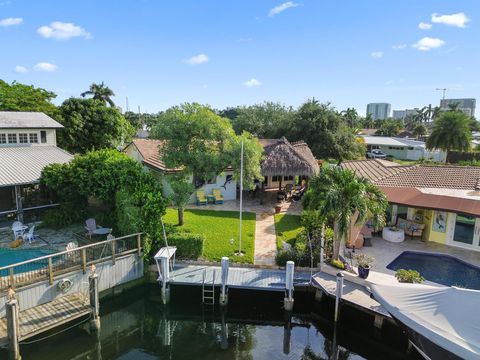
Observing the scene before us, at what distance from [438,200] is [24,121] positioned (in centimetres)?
2859

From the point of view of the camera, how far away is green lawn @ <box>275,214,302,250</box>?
20062 millimetres

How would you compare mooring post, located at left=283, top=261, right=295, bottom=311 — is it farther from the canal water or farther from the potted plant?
the potted plant

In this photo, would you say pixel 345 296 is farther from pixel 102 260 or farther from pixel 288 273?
pixel 102 260

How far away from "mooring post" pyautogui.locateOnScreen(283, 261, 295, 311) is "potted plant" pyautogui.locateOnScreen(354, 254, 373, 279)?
117 inches

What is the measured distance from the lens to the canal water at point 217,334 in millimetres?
12555

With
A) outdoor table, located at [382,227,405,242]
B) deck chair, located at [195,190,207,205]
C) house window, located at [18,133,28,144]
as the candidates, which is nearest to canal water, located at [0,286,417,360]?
outdoor table, located at [382,227,405,242]

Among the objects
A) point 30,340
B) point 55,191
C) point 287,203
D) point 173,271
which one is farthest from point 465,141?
point 30,340

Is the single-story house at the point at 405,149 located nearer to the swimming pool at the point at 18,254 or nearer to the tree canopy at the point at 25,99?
the tree canopy at the point at 25,99

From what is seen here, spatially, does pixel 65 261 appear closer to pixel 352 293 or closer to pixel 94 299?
pixel 94 299

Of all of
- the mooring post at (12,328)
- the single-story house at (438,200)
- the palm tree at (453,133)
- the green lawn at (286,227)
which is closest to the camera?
the mooring post at (12,328)

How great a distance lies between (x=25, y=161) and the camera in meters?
22.3

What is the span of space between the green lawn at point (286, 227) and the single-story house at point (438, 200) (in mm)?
5767

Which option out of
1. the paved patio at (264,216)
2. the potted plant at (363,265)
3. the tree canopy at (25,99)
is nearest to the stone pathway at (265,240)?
the paved patio at (264,216)

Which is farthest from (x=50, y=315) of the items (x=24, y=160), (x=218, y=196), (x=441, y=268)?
(x=441, y=268)
